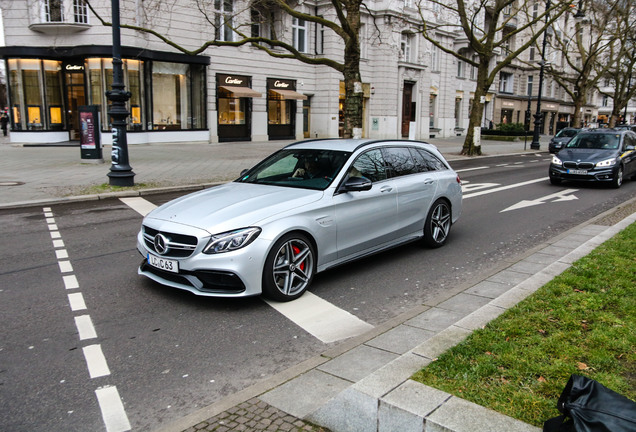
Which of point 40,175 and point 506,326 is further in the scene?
point 40,175

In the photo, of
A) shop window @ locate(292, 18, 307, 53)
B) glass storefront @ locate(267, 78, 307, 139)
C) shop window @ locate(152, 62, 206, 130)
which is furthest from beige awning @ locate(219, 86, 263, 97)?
shop window @ locate(292, 18, 307, 53)

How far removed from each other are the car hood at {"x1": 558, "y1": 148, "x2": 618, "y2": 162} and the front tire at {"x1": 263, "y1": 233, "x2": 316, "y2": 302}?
40.5 ft

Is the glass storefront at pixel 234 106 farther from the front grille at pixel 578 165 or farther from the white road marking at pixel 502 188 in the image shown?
the front grille at pixel 578 165

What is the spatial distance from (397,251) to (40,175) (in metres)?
12.5

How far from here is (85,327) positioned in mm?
4918

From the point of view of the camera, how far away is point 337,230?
6.05 metres

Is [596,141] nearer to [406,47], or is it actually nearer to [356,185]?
[356,185]

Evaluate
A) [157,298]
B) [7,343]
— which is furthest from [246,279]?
[7,343]

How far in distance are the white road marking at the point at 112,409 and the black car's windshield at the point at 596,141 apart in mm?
15951

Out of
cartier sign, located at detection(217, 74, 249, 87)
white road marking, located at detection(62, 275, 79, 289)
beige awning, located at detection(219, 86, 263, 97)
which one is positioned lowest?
white road marking, located at detection(62, 275, 79, 289)

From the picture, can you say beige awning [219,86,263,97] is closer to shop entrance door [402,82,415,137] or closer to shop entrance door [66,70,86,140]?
shop entrance door [66,70,86,140]

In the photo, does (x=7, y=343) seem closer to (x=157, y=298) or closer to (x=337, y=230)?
(x=157, y=298)

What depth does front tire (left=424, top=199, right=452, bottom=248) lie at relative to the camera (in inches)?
307

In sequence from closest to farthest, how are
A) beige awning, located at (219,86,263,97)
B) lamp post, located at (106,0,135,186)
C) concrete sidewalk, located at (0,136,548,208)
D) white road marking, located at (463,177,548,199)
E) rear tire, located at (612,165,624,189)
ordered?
concrete sidewalk, located at (0,136,548,208) < lamp post, located at (106,0,135,186) < white road marking, located at (463,177,548,199) < rear tire, located at (612,165,624,189) < beige awning, located at (219,86,263,97)
